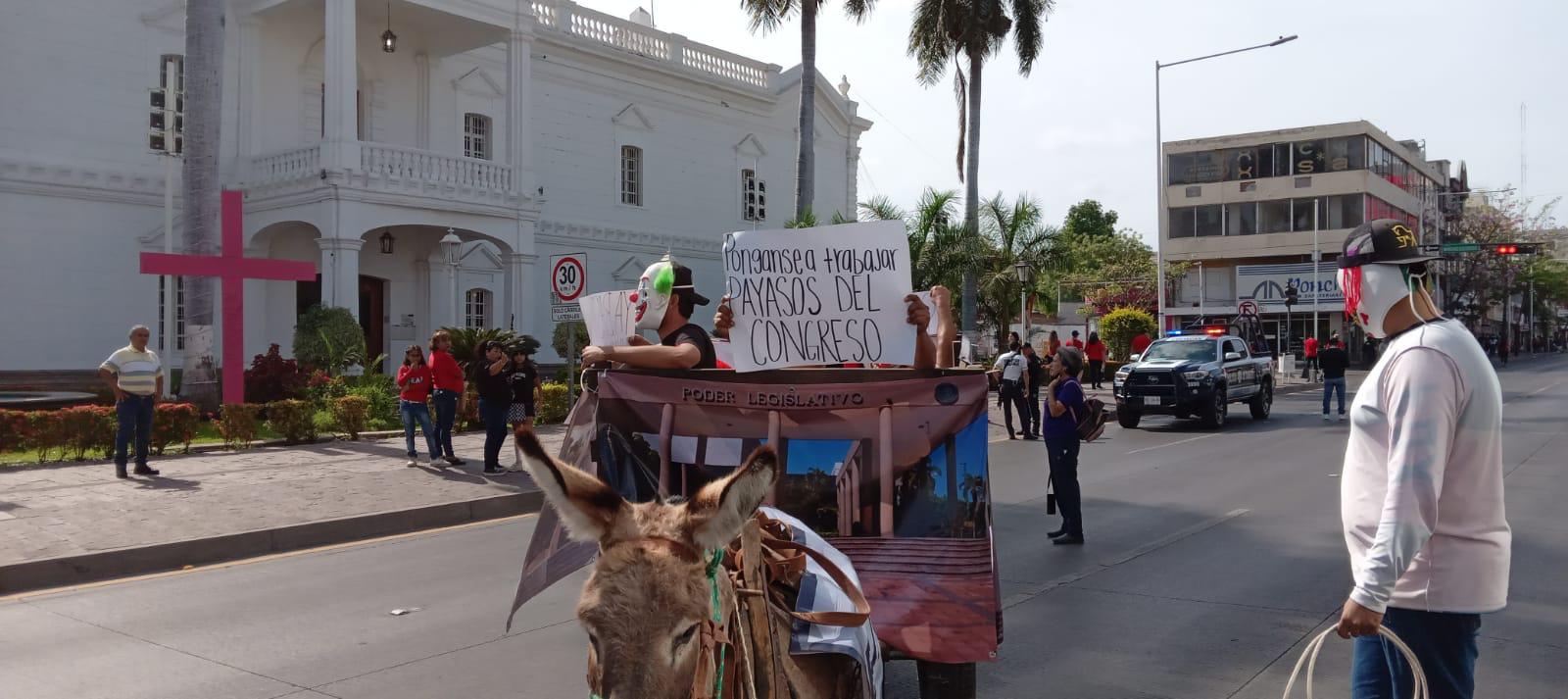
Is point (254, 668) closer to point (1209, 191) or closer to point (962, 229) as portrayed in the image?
point (962, 229)

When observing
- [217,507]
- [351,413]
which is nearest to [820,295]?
[217,507]

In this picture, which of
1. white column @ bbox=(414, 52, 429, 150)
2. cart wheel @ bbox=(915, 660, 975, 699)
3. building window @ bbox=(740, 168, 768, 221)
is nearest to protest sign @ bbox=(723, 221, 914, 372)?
cart wheel @ bbox=(915, 660, 975, 699)

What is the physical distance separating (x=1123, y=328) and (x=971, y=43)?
578 inches

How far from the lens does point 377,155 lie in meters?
21.4

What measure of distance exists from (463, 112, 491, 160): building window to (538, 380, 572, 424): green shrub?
30.9 ft

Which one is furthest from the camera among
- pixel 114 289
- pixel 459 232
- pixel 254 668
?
pixel 459 232

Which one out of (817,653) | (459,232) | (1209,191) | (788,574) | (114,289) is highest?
(1209,191)

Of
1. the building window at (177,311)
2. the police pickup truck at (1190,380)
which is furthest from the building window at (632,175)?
the police pickup truck at (1190,380)

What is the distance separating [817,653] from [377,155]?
20.7 metres

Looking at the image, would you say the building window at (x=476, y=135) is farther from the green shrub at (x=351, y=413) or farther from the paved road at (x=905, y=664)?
the paved road at (x=905, y=664)

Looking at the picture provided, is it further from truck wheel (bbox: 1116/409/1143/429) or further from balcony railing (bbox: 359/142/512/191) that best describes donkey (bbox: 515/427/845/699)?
balcony railing (bbox: 359/142/512/191)

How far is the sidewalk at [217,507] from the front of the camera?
863 centimetres

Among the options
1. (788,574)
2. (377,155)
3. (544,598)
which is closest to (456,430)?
(377,155)

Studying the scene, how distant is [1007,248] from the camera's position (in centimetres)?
3038
